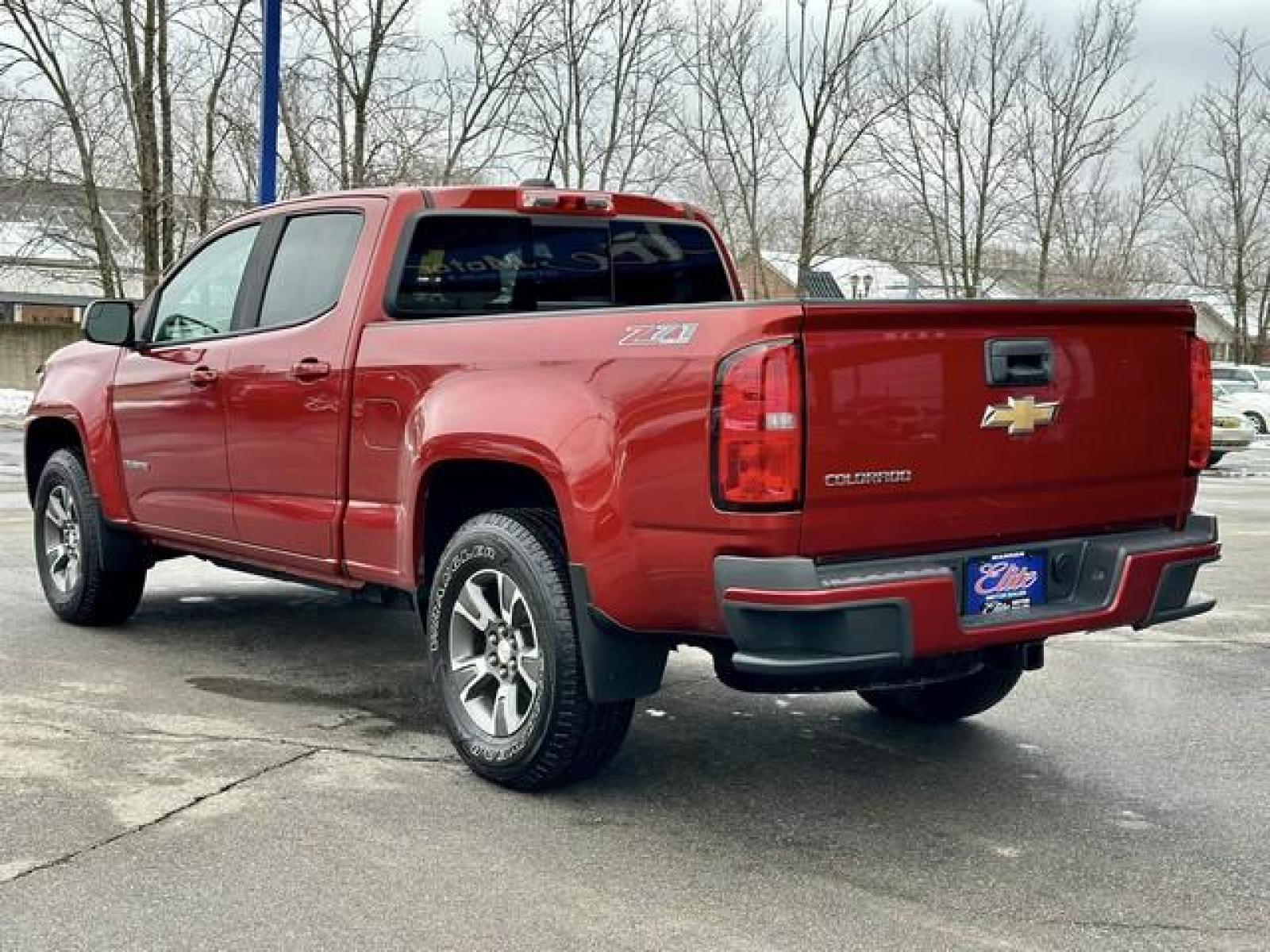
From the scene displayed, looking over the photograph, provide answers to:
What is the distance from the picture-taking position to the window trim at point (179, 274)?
6.10 metres

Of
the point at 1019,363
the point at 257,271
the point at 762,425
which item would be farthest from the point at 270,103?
the point at 762,425

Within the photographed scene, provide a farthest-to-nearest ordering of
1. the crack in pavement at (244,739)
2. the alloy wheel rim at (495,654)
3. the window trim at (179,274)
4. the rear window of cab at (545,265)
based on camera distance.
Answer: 1. the window trim at (179,274)
2. the rear window of cab at (545,265)
3. the crack in pavement at (244,739)
4. the alloy wheel rim at (495,654)

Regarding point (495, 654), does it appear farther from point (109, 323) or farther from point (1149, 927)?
point (109, 323)

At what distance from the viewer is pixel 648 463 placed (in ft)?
13.1

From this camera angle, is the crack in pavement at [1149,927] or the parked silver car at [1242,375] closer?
the crack in pavement at [1149,927]

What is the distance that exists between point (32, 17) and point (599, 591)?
82.0 feet

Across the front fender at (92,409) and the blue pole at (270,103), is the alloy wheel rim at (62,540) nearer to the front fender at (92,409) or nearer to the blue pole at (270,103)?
the front fender at (92,409)

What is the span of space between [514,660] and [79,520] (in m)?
3.20

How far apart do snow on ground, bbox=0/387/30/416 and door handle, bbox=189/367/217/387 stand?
24031 millimetres

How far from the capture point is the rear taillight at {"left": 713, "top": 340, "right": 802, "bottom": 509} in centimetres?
376

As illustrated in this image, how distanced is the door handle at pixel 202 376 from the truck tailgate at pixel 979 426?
3.07m

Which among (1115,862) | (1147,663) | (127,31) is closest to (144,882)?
(1115,862)

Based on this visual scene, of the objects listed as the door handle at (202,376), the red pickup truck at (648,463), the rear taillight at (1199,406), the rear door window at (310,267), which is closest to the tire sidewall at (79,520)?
the red pickup truck at (648,463)

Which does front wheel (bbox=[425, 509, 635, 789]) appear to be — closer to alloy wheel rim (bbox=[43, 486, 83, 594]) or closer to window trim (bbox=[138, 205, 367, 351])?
window trim (bbox=[138, 205, 367, 351])
